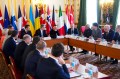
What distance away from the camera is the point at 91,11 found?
448 inches

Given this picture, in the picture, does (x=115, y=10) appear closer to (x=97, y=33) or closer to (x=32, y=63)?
(x=97, y=33)

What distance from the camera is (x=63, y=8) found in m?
11.9

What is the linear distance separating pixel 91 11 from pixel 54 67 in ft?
29.9

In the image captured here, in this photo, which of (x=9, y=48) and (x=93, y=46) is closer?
(x=9, y=48)

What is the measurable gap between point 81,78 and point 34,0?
8490 mm

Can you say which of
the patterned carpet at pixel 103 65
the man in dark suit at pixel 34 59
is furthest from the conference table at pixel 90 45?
the man in dark suit at pixel 34 59

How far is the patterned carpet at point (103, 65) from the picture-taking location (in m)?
5.80

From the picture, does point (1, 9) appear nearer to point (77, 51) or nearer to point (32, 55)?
point (77, 51)

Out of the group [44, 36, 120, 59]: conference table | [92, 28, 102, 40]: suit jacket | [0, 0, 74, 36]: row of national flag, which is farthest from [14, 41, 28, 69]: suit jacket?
[0, 0, 74, 36]: row of national flag

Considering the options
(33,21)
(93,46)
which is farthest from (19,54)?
(33,21)

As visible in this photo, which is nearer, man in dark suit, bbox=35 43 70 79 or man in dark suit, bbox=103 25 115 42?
man in dark suit, bbox=35 43 70 79

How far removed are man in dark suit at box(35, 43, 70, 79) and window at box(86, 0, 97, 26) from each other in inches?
335

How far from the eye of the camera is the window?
11135mm

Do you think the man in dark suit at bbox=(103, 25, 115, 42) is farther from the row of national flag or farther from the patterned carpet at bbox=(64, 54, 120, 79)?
the row of national flag
